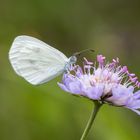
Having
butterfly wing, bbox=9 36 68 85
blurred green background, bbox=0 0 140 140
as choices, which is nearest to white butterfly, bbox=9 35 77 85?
butterfly wing, bbox=9 36 68 85

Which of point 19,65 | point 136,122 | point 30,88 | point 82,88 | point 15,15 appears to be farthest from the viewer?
point 15,15

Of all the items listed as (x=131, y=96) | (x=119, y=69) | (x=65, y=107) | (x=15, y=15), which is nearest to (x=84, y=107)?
(x=65, y=107)

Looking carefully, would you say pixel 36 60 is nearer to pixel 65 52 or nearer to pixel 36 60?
pixel 36 60

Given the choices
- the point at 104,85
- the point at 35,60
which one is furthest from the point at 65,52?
the point at 104,85

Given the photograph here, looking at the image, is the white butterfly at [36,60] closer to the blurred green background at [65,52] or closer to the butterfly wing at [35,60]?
the butterfly wing at [35,60]

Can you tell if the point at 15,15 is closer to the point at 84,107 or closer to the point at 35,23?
the point at 35,23

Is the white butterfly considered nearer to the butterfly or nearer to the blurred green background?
the butterfly
